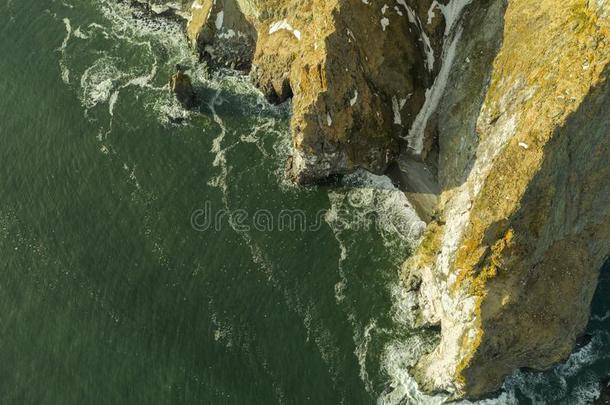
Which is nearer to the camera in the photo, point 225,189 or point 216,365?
point 216,365

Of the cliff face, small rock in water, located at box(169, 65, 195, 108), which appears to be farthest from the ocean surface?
the cliff face

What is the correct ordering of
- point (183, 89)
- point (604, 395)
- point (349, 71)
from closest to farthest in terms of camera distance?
point (604, 395) < point (349, 71) < point (183, 89)

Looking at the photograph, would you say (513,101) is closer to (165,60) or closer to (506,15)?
(506,15)

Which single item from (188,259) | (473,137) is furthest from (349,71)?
(188,259)

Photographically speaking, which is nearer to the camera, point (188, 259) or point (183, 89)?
point (188, 259)

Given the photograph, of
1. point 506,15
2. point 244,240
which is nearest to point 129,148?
point 244,240

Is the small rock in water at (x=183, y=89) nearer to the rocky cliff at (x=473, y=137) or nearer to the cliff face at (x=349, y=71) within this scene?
the rocky cliff at (x=473, y=137)

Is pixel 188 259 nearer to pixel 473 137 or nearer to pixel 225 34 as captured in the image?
pixel 225 34
